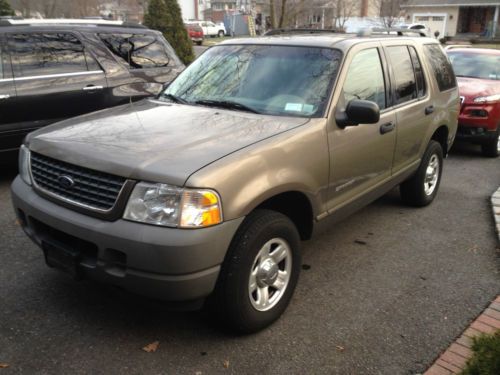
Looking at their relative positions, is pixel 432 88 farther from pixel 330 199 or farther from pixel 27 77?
pixel 27 77

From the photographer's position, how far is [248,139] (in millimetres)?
3039

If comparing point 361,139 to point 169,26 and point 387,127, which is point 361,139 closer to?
point 387,127

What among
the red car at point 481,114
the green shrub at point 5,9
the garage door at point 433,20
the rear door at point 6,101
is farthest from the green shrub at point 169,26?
the garage door at point 433,20

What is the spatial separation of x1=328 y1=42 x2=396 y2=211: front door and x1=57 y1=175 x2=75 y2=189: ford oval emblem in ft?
5.71

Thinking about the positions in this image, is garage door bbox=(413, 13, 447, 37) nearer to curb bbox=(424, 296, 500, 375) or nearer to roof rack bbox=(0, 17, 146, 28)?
roof rack bbox=(0, 17, 146, 28)

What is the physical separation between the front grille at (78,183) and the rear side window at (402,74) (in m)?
2.81

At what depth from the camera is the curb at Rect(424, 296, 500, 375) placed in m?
2.82

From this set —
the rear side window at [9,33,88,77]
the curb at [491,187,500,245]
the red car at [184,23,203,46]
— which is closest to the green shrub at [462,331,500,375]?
the curb at [491,187,500,245]

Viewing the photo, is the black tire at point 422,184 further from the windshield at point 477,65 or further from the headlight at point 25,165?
the windshield at point 477,65

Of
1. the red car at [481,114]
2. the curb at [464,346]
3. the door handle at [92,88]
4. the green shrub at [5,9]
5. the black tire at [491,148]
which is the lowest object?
the black tire at [491,148]

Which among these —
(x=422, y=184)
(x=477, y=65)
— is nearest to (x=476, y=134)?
(x=477, y=65)

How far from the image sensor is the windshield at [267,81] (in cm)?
361

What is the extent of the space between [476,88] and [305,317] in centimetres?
633

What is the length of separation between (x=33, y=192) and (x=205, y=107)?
136 cm
